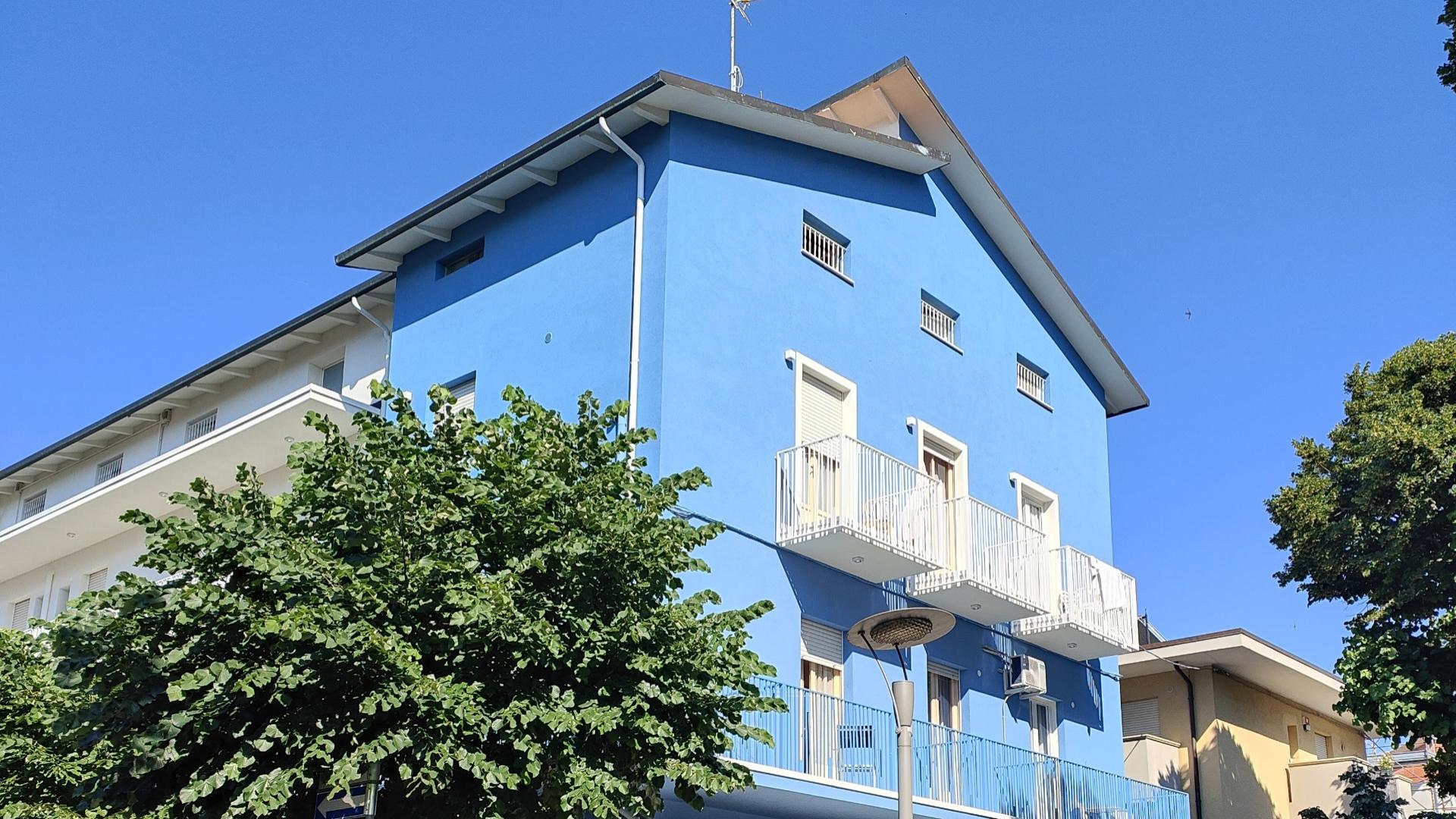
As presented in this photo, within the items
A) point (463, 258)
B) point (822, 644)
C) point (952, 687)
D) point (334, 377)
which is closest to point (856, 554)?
point (822, 644)

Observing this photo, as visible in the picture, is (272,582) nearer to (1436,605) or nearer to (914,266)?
(914,266)

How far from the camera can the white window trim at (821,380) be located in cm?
1891

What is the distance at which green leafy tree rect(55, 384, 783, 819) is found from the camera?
1116 centimetres

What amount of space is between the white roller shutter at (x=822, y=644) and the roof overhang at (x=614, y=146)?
6.11 metres

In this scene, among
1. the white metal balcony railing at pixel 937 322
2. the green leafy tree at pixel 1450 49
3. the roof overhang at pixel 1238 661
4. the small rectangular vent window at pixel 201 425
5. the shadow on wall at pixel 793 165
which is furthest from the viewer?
the roof overhang at pixel 1238 661

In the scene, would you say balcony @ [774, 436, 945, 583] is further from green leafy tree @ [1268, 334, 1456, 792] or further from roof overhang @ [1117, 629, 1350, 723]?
roof overhang @ [1117, 629, 1350, 723]

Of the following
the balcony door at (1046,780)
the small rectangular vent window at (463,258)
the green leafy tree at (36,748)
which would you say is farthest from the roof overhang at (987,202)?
the green leafy tree at (36,748)

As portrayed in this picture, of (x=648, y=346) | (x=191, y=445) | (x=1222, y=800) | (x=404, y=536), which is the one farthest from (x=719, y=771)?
(x=1222, y=800)

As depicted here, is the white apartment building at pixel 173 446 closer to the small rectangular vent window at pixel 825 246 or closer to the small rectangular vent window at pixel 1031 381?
the small rectangular vent window at pixel 825 246

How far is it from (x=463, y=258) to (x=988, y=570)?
7.97 metres

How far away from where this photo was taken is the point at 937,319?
73.2ft

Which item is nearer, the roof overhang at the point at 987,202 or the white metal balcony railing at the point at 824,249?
the white metal balcony railing at the point at 824,249

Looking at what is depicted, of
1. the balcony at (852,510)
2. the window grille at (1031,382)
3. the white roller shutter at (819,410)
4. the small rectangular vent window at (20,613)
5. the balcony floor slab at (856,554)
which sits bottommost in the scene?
the balcony floor slab at (856,554)

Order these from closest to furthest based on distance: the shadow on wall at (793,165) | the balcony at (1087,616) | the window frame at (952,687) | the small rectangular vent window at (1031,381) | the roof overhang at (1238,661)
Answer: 1. the shadow on wall at (793,165)
2. the window frame at (952,687)
3. the balcony at (1087,616)
4. the small rectangular vent window at (1031,381)
5. the roof overhang at (1238,661)
